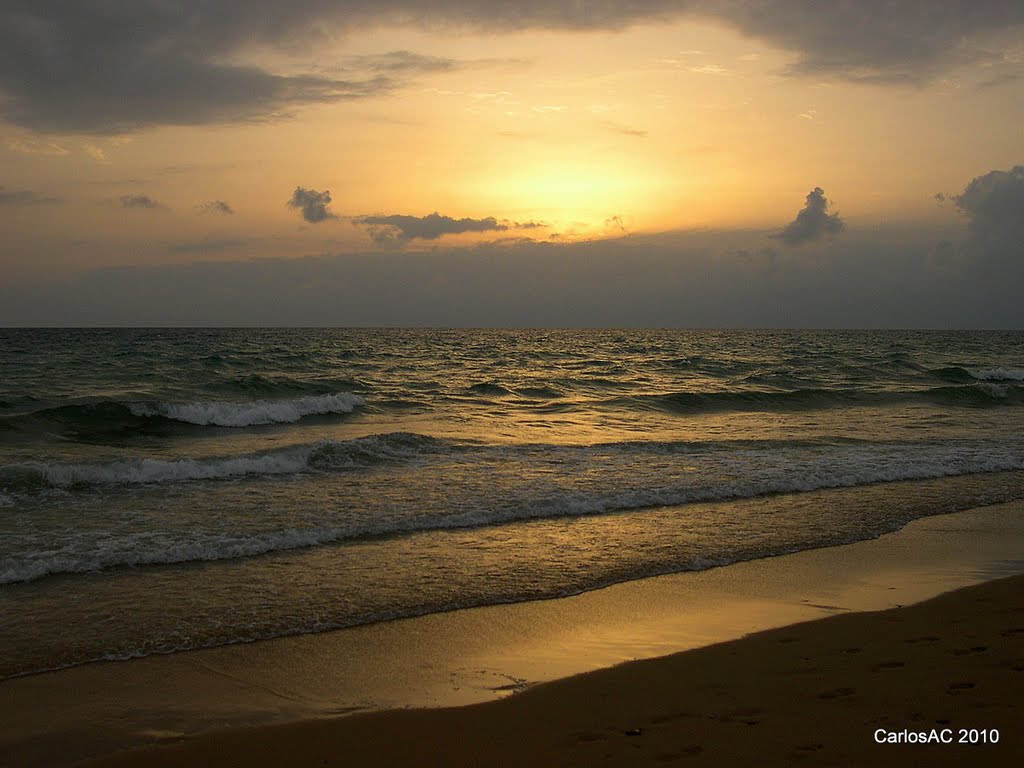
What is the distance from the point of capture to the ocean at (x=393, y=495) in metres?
7.43

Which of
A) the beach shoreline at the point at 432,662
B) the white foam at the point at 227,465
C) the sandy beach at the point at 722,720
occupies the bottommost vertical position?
the beach shoreline at the point at 432,662

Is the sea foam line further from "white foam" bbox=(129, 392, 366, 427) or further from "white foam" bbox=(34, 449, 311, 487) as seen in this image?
"white foam" bbox=(129, 392, 366, 427)

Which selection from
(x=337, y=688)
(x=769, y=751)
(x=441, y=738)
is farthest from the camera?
(x=337, y=688)

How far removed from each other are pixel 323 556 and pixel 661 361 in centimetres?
4307

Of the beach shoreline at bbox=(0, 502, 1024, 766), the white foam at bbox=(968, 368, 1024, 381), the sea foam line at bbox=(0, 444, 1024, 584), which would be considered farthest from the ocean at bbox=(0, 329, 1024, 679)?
the white foam at bbox=(968, 368, 1024, 381)

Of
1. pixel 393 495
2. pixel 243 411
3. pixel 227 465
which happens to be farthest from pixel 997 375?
pixel 227 465

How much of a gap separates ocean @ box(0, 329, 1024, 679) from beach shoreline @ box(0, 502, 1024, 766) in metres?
0.38

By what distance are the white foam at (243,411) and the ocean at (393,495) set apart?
0.08 meters

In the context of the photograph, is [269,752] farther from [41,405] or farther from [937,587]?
[41,405]

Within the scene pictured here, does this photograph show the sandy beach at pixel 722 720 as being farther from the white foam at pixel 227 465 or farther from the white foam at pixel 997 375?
the white foam at pixel 997 375

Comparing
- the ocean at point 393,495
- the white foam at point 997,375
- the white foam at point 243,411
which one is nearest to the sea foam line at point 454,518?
the ocean at point 393,495

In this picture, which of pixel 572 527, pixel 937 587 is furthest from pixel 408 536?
pixel 937 587

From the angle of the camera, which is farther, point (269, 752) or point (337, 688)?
point (337, 688)

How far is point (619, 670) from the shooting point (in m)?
5.73
